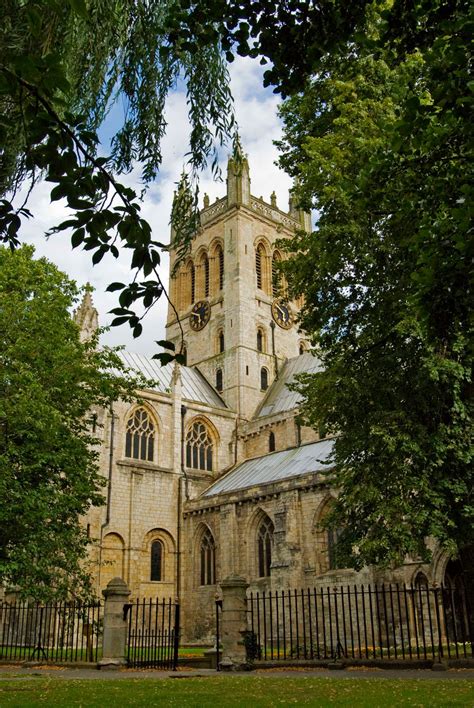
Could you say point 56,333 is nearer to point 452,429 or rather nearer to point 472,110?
point 452,429

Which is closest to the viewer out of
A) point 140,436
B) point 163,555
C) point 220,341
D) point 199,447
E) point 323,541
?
point 323,541

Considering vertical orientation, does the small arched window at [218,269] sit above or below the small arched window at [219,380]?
above

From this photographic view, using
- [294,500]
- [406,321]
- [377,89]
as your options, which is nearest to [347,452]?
[406,321]

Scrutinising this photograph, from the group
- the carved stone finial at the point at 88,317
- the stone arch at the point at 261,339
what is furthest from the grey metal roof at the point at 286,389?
the carved stone finial at the point at 88,317

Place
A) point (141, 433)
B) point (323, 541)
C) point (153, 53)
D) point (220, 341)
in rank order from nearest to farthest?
point (153, 53) < point (323, 541) < point (141, 433) < point (220, 341)

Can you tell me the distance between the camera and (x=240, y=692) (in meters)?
10.0

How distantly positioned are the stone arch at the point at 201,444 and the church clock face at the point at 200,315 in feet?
28.6

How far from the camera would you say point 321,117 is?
685 inches

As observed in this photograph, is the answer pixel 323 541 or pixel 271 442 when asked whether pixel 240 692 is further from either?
pixel 271 442

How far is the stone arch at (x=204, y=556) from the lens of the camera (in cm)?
3222

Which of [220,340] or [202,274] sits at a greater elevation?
[202,274]

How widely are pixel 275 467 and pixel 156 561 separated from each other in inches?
298

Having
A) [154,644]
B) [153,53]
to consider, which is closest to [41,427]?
[154,644]

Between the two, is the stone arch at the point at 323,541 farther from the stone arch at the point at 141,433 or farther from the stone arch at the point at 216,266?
the stone arch at the point at 216,266
